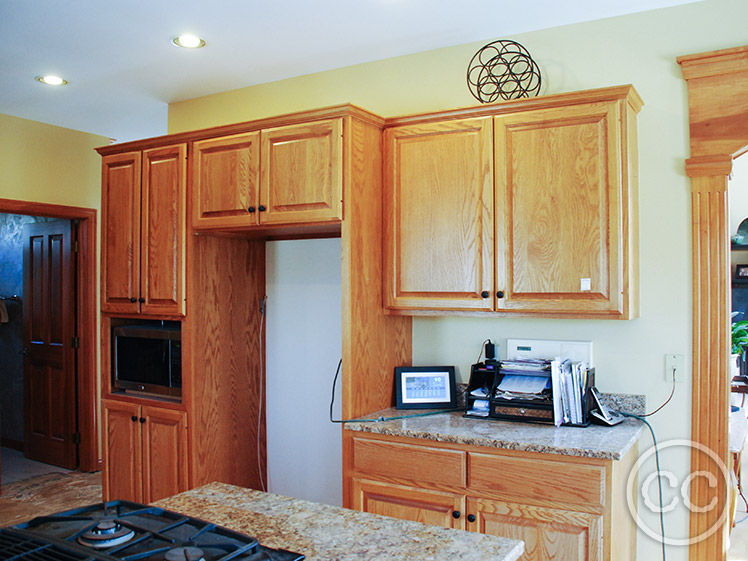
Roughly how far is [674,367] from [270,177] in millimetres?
1938

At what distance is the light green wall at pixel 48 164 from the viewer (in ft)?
14.2

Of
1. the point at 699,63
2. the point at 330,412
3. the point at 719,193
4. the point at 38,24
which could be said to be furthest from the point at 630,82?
the point at 38,24

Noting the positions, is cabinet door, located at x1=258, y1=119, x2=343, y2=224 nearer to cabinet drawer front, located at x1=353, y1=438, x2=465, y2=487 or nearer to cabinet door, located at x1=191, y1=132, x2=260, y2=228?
cabinet door, located at x1=191, y1=132, x2=260, y2=228

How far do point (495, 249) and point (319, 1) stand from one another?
4.21ft

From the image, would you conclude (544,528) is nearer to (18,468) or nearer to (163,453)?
(163,453)

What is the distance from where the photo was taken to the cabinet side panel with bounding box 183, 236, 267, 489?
3209 millimetres

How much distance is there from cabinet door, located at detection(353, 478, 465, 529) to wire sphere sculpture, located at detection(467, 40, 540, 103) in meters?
1.74

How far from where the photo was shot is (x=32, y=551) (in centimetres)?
104

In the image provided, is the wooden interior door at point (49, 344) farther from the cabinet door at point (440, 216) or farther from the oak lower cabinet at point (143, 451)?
the cabinet door at point (440, 216)

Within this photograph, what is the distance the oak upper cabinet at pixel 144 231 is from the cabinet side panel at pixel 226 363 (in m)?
0.15

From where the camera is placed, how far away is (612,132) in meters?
2.40

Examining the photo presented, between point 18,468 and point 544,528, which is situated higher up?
point 544,528

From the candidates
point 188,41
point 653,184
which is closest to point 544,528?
point 653,184

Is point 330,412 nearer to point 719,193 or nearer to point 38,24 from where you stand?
point 719,193
